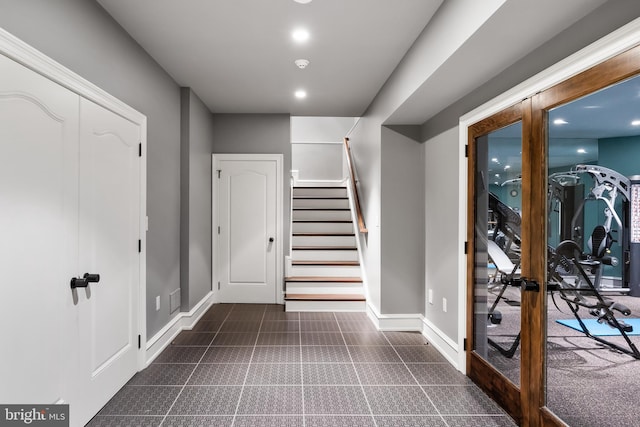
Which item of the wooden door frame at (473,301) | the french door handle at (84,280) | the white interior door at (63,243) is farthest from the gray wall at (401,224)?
the french door handle at (84,280)

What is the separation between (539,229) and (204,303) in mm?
3683

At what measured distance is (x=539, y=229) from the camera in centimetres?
192

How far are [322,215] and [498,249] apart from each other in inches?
152

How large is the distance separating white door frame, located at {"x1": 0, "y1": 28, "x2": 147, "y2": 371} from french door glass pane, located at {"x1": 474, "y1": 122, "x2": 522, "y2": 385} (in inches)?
101

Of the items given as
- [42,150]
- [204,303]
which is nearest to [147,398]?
[42,150]

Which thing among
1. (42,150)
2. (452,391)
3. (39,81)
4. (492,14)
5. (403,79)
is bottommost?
(452,391)

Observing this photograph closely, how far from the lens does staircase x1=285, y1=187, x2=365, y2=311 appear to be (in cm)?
444

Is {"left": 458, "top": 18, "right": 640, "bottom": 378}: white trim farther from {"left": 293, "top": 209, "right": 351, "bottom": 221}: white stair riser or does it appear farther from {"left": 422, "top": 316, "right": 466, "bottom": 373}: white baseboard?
{"left": 293, "top": 209, "right": 351, "bottom": 221}: white stair riser

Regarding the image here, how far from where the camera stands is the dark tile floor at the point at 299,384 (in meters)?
2.14

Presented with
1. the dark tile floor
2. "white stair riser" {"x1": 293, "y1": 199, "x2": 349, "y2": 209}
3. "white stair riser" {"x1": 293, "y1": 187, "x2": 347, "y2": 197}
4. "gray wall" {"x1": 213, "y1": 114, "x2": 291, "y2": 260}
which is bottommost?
the dark tile floor

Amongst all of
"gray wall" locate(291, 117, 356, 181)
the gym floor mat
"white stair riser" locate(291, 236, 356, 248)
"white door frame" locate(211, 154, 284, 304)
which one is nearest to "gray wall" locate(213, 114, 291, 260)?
"white door frame" locate(211, 154, 284, 304)

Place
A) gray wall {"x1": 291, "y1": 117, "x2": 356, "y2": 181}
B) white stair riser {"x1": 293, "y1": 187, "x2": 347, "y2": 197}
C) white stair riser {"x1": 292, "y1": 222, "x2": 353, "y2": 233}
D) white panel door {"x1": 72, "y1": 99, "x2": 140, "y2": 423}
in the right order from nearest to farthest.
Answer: white panel door {"x1": 72, "y1": 99, "x2": 140, "y2": 423}
white stair riser {"x1": 292, "y1": 222, "x2": 353, "y2": 233}
white stair riser {"x1": 293, "y1": 187, "x2": 347, "y2": 197}
gray wall {"x1": 291, "y1": 117, "x2": 356, "y2": 181}

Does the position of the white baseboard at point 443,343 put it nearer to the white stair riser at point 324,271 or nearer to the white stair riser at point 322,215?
the white stair riser at point 324,271

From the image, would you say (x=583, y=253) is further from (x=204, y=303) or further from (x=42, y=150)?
(x=204, y=303)
